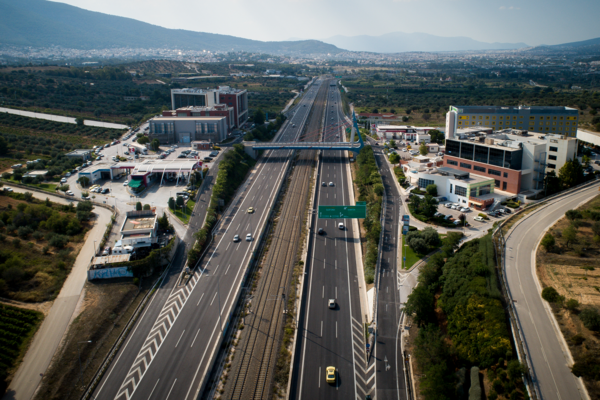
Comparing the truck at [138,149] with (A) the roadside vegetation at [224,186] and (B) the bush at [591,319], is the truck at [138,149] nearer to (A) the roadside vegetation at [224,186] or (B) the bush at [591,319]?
(A) the roadside vegetation at [224,186]

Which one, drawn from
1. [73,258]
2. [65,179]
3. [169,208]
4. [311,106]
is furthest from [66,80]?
[73,258]

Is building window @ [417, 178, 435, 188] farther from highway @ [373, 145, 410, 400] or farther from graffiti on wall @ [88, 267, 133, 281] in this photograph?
graffiti on wall @ [88, 267, 133, 281]

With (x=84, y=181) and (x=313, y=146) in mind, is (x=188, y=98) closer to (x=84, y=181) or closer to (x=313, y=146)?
(x=313, y=146)

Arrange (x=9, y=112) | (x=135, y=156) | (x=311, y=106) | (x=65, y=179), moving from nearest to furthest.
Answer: (x=65, y=179) → (x=135, y=156) → (x=9, y=112) → (x=311, y=106)

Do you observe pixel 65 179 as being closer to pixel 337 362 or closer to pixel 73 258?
pixel 73 258

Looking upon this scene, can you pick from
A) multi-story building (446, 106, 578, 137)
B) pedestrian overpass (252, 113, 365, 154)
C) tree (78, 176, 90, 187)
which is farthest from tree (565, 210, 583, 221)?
tree (78, 176, 90, 187)

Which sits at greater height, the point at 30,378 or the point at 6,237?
the point at 6,237
